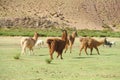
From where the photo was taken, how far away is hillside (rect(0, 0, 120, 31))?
324 feet

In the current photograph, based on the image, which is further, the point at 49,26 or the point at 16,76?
the point at 49,26

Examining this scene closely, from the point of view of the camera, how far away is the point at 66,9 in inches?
4486

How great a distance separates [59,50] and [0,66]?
6337 mm

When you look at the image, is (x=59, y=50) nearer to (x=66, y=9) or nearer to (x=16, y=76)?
(x=16, y=76)

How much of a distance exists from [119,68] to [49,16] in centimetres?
8550

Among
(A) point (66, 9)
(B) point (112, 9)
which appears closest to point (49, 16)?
(A) point (66, 9)

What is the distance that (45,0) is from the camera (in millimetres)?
118062

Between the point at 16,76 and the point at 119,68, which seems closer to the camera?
the point at 16,76

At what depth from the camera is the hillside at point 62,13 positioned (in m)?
98.6

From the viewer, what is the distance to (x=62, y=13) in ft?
365

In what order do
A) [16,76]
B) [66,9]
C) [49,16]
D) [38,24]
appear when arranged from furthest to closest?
[66,9] → [49,16] → [38,24] → [16,76]

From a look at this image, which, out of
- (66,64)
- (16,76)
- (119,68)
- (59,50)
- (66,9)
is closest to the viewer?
(16,76)

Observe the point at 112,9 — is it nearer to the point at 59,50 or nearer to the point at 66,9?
the point at 66,9

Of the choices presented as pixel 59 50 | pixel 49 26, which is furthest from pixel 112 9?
pixel 59 50
